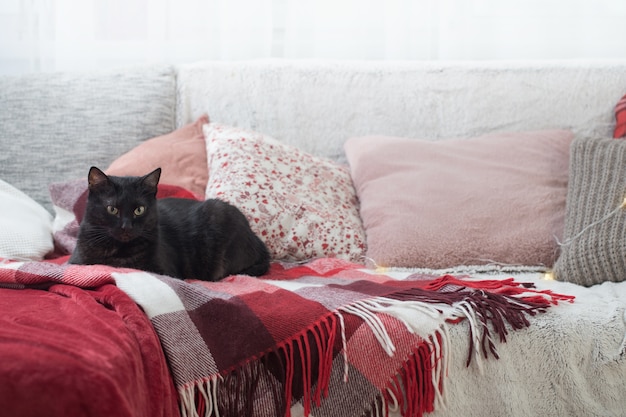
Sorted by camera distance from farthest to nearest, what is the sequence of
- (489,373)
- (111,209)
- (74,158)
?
(74,158)
(111,209)
(489,373)

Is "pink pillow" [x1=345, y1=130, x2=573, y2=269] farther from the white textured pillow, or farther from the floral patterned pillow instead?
the white textured pillow

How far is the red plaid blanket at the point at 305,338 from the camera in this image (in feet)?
3.65

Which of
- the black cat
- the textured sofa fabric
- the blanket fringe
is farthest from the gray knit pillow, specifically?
the textured sofa fabric

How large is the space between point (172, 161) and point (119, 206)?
19.7 inches

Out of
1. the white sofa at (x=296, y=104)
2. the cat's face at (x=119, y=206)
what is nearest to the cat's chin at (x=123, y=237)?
the cat's face at (x=119, y=206)

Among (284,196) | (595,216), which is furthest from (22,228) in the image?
Answer: (595,216)

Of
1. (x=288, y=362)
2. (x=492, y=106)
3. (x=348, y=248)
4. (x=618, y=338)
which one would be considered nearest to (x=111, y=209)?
(x=288, y=362)

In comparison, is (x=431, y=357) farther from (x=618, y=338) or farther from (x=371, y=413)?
(x=618, y=338)

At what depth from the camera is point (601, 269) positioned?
161 cm

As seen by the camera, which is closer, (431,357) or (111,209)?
(431,357)

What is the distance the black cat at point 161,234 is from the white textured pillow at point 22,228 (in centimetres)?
20

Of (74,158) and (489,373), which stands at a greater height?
(74,158)

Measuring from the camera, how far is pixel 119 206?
1.44 m

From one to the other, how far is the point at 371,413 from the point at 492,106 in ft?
4.05
